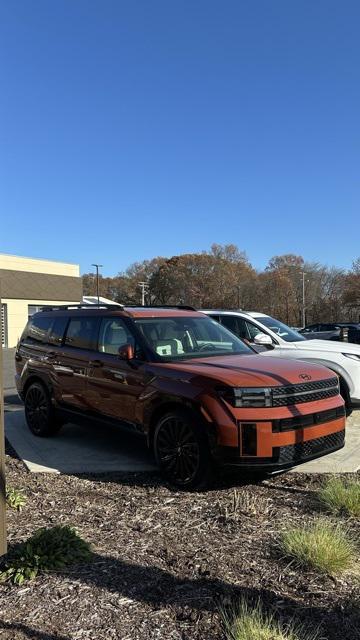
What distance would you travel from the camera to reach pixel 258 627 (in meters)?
2.73

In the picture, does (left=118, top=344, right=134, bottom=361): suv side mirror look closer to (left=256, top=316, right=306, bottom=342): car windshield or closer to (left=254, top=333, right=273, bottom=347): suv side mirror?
(left=254, top=333, right=273, bottom=347): suv side mirror

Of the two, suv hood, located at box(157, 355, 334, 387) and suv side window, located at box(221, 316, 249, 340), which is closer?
suv hood, located at box(157, 355, 334, 387)

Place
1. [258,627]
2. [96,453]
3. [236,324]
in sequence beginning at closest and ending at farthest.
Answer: [258,627]
[96,453]
[236,324]

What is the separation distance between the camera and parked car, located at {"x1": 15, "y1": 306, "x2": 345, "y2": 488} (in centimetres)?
495

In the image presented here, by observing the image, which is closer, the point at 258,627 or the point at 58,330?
the point at 258,627

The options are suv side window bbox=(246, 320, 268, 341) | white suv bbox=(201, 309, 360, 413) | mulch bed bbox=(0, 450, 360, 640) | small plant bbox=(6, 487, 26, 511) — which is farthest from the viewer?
suv side window bbox=(246, 320, 268, 341)

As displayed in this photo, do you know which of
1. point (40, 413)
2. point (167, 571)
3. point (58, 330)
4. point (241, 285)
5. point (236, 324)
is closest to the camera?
point (167, 571)

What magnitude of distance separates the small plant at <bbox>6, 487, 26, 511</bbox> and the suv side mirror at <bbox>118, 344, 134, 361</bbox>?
1630 mm

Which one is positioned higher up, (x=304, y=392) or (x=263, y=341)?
(x=263, y=341)

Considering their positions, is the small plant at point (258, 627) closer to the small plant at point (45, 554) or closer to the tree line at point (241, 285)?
the small plant at point (45, 554)

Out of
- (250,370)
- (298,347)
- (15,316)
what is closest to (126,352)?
(250,370)

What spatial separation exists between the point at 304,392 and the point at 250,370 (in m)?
0.54

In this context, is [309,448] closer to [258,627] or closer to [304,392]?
[304,392]

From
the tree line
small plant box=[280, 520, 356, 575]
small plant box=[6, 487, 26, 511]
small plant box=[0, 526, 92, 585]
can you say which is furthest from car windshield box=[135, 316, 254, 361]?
the tree line
